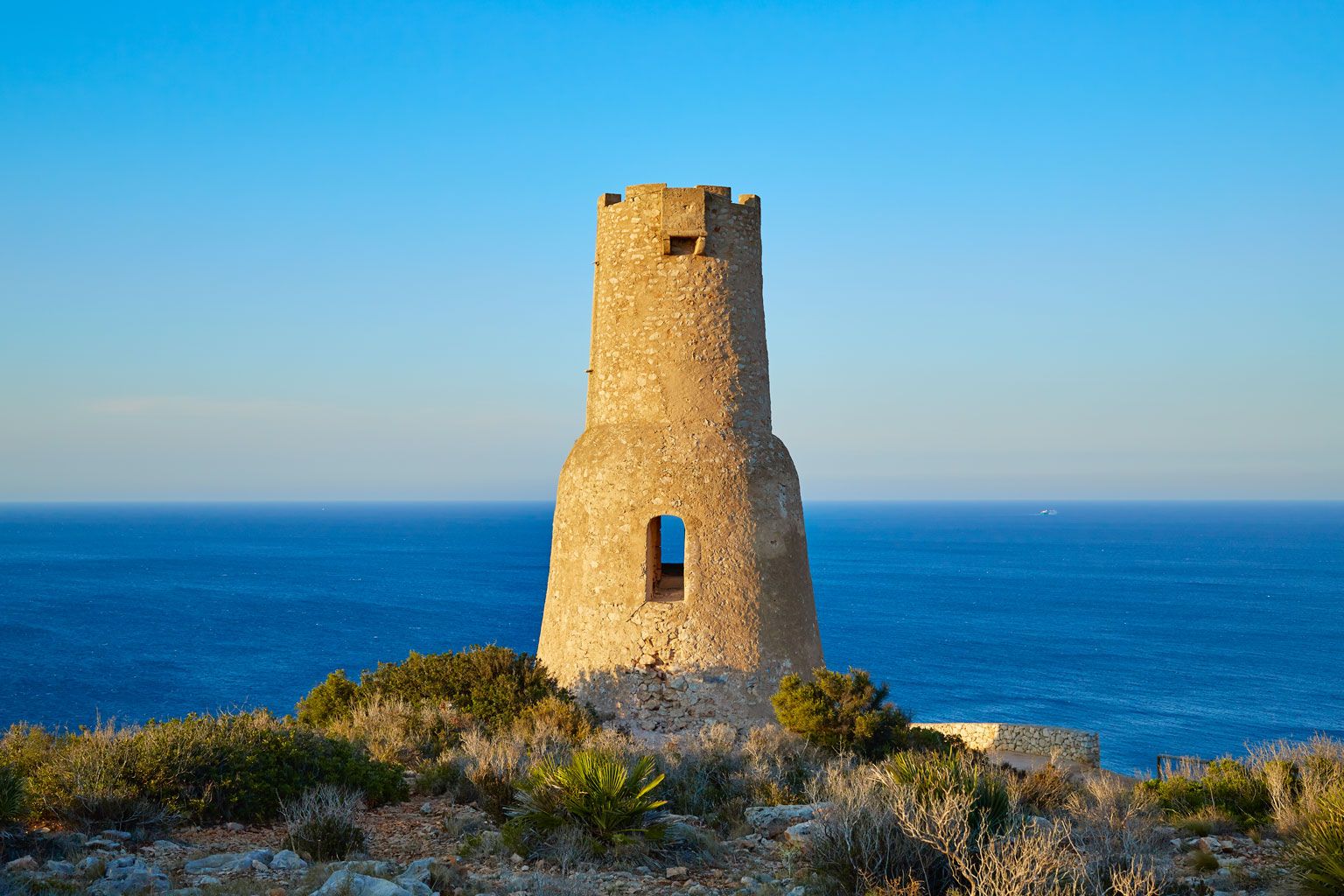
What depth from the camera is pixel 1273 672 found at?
51.3 metres

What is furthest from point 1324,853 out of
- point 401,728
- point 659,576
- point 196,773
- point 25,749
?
point 25,749

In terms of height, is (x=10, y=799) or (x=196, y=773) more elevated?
(x=10, y=799)

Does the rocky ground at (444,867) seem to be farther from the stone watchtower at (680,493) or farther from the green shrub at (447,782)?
the stone watchtower at (680,493)

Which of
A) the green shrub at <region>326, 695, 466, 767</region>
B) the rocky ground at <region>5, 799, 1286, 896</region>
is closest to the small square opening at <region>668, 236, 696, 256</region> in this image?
the green shrub at <region>326, 695, 466, 767</region>

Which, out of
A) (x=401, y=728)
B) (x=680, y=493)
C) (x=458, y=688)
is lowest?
(x=401, y=728)

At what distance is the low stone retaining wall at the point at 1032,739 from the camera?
65.7 ft

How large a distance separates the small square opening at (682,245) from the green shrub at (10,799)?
336 inches

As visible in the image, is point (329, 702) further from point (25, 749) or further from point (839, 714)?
point (839, 714)

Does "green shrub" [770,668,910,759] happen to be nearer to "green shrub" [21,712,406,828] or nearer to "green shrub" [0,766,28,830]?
"green shrub" [21,712,406,828]

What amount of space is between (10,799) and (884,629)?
205 ft

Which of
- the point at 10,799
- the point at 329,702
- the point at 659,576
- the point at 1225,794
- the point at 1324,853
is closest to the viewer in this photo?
the point at 1324,853

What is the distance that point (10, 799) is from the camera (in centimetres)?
591

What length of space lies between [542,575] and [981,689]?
184 ft

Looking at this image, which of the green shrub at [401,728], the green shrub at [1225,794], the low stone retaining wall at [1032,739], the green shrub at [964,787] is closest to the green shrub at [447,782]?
the green shrub at [401,728]
